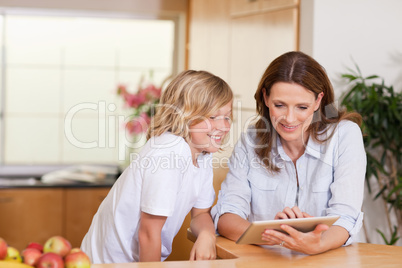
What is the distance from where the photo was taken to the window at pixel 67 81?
477 cm

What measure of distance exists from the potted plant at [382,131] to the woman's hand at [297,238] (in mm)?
1291

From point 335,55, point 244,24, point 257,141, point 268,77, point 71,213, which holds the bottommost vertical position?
point 71,213

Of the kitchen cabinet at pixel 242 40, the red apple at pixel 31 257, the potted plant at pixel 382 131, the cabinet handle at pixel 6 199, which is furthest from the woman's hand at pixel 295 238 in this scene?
the cabinet handle at pixel 6 199

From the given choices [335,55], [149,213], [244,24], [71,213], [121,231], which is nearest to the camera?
[149,213]

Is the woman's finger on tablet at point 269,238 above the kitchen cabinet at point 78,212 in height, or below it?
above

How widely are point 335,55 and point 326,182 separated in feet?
3.78

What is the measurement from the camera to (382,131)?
9.73 feet

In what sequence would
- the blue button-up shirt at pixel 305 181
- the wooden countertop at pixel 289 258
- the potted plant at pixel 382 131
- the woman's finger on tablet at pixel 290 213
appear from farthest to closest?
1. the potted plant at pixel 382 131
2. the blue button-up shirt at pixel 305 181
3. the woman's finger on tablet at pixel 290 213
4. the wooden countertop at pixel 289 258

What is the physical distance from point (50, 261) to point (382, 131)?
2188mm

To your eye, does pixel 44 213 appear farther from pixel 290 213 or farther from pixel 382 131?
pixel 290 213

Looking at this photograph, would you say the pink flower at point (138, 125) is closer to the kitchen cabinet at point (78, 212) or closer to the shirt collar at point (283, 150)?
the kitchen cabinet at point (78, 212)

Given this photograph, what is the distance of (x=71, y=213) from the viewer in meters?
4.18

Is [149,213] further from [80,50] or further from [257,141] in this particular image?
[80,50]

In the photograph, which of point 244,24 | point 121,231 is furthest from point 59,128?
point 121,231
